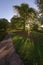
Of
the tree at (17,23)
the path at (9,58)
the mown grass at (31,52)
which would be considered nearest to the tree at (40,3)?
the mown grass at (31,52)

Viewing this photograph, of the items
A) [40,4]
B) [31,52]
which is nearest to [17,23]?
[40,4]

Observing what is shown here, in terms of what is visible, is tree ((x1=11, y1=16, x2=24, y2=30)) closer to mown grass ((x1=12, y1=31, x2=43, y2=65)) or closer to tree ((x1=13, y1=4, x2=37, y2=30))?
tree ((x1=13, y1=4, x2=37, y2=30))

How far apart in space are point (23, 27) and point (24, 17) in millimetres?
3427

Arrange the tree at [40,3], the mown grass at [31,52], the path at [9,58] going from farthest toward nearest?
the tree at [40,3]
the path at [9,58]
the mown grass at [31,52]

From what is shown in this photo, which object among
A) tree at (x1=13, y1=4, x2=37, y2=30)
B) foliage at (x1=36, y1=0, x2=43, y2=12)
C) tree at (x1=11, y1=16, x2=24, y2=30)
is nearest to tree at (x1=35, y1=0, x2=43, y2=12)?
foliage at (x1=36, y1=0, x2=43, y2=12)

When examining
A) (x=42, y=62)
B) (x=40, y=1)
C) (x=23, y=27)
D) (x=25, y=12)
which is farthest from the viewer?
(x=25, y=12)

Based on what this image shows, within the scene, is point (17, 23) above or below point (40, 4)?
below

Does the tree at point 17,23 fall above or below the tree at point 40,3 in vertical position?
below

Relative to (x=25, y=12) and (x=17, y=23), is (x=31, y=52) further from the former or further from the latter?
(x=25, y=12)

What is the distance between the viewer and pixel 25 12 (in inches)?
1570

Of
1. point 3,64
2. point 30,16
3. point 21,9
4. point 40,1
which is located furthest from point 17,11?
point 3,64

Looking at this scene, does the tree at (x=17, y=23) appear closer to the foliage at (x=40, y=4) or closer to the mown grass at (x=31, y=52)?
the foliage at (x=40, y=4)

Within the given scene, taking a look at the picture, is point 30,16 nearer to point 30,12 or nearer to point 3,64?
point 30,12

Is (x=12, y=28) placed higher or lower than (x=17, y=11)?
lower
